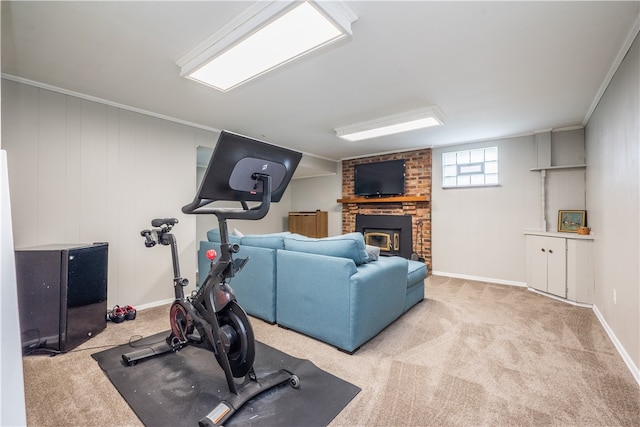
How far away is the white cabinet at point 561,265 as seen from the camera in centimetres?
337

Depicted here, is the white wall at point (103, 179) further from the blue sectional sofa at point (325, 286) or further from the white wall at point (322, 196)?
the white wall at point (322, 196)

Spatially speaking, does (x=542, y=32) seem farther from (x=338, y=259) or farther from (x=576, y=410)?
(x=576, y=410)

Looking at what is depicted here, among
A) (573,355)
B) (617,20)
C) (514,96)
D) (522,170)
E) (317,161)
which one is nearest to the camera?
A: (617,20)

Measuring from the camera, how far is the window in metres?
4.64

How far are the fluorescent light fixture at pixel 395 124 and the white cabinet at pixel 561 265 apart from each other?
2.14 meters

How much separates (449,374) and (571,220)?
3.40 metres

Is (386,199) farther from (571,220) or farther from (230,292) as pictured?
(230,292)

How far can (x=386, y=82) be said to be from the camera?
2617 mm

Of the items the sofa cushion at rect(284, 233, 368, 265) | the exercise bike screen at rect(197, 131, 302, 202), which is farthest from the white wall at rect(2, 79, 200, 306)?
the exercise bike screen at rect(197, 131, 302, 202)

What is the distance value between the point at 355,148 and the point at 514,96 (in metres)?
2.73

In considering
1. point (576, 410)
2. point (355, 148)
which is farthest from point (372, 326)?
point (355, 148)

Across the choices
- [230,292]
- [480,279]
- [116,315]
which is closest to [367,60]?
[230,292]

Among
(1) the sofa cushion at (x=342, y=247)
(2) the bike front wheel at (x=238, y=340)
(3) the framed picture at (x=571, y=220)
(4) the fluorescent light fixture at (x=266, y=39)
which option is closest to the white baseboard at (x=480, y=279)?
(3) the framed picture at (x=571, y=220)

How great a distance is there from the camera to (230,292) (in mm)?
1766
